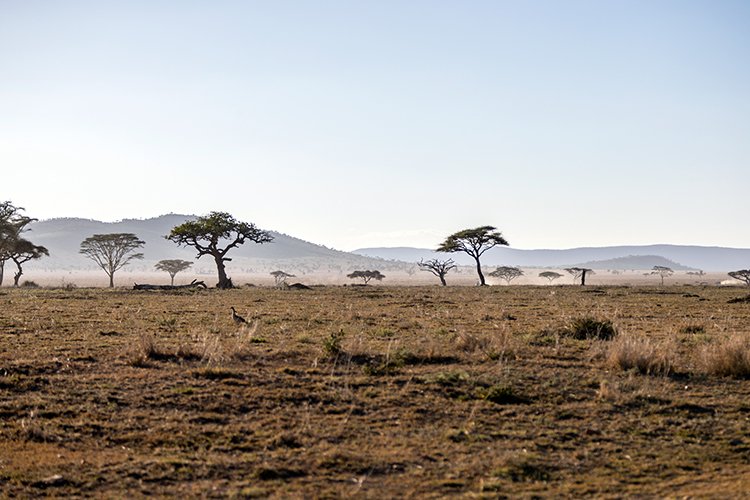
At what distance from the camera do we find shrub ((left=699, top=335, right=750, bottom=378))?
1209 centimetres

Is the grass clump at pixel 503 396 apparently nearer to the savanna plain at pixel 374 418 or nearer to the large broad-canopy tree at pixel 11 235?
the savanna plain at pixel 374 418

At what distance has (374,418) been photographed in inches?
382

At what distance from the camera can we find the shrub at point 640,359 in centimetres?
1220

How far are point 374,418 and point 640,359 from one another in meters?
5.58

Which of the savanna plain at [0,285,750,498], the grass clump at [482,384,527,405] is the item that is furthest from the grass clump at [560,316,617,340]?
the grass clump at [482,384,527,405]

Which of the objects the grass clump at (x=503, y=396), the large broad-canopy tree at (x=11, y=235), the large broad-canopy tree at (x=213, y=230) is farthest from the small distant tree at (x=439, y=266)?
the grass clump at (x=503, y=396)

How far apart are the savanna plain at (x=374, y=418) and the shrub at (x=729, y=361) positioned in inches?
1.1

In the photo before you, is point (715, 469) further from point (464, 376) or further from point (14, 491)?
point (14, 491)

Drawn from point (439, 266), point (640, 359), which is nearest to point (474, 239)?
point (439, 266)

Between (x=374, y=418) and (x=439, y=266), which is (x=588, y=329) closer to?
(x=374, y=418)

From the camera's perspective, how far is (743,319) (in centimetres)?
2391

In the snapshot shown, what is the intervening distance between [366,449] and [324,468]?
749 millimetres

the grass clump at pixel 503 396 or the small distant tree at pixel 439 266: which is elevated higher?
the small distant tree at pixel 439 266

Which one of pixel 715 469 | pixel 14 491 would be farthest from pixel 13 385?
pixel 715 469
